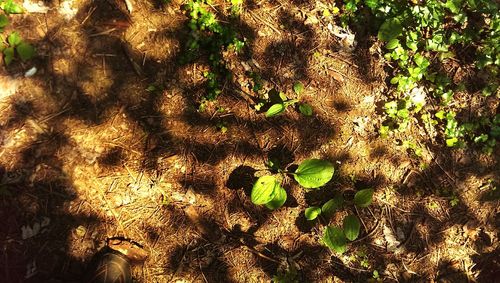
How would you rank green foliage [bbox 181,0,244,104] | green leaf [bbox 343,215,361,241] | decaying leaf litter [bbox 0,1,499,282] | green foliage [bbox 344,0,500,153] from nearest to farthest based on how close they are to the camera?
decaying leaf litter [bbox 0,1,499,282]
green leaf [bbox 343,215,361,241]
green foliage [bbox 181,0,244,104]
green foliage [bbox 344,0,500,153]

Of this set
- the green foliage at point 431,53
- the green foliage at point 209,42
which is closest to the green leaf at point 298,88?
the green foliage at point 209,42

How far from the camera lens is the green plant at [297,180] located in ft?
10.0

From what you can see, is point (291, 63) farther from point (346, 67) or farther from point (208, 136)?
point (208, 136)

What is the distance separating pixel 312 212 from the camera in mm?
3234

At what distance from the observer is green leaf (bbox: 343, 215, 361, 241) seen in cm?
319

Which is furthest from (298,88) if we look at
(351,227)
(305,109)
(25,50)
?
(25,50)

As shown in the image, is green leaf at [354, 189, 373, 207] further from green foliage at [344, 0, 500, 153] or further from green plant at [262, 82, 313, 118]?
green plant at [262, 82, 313, 118]

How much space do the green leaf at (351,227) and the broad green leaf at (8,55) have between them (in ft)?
9.34

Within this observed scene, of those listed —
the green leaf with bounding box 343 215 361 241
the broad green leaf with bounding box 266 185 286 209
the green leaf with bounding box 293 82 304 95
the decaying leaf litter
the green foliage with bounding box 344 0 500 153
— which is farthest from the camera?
the green foliage with bounding box 344 0 500 153

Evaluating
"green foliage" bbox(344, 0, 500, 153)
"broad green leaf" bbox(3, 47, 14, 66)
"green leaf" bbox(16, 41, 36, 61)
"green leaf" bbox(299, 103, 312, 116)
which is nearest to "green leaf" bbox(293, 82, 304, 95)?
"green leaf" bbox(299, 103, 312, 116)

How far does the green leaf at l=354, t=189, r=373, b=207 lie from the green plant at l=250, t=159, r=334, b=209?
1.17 feet

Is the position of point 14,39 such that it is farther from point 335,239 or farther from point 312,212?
point 335,239

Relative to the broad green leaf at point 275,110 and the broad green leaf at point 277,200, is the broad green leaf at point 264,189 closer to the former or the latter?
the broad green leaf at point 277,200

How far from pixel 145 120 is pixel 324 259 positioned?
Answer: 181 centimetres
